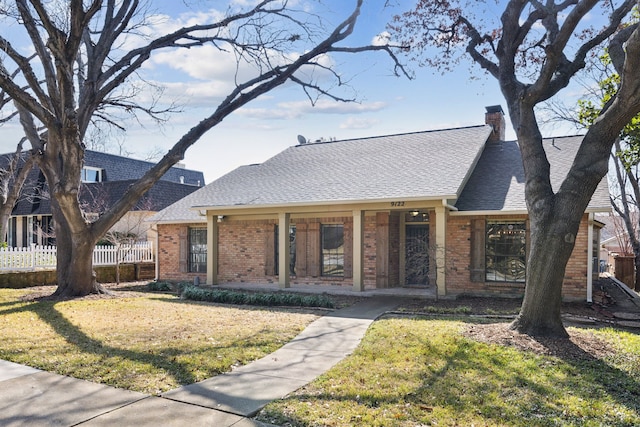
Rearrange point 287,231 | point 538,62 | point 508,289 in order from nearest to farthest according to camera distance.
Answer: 1. point 538,62
2. point 508,289
3. point 287,231

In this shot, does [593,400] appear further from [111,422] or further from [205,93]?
[205,93]

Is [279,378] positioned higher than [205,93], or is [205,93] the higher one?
[205,93]

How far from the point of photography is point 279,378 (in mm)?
5547

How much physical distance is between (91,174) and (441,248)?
23218 mm

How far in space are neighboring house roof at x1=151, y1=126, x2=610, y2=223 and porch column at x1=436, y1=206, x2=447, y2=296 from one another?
1.71 ft

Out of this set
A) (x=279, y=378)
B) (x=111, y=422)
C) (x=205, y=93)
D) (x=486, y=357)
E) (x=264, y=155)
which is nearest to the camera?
(x=111, y=422)

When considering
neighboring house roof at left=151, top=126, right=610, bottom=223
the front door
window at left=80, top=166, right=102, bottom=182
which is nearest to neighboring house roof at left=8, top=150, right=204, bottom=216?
window at left=80, top=166, right=102, bottom=182

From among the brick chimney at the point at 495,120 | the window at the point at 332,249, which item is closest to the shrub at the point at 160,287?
the window at the point at 332,249

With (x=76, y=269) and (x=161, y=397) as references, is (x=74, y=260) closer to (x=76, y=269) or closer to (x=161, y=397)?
(x=76, y=269)

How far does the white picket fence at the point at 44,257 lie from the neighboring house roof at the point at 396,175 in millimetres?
2440

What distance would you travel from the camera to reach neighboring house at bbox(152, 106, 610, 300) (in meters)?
12.3

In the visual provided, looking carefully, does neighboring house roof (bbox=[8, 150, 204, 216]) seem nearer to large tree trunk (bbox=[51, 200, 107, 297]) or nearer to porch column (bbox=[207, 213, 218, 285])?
porch column (bbox=[207, 213, 218, 285])

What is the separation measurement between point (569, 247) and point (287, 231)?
863cm

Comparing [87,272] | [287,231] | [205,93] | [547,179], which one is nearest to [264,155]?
[205,93]
